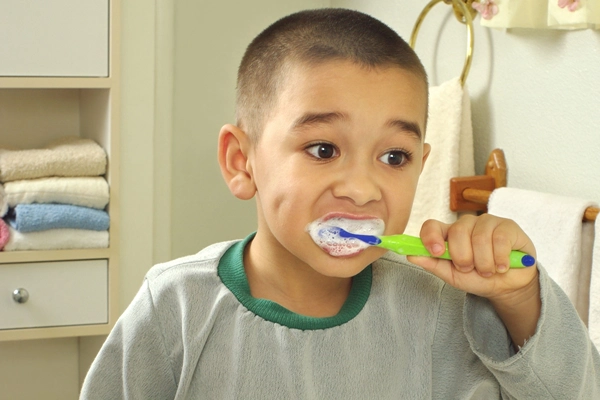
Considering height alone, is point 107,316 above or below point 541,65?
below

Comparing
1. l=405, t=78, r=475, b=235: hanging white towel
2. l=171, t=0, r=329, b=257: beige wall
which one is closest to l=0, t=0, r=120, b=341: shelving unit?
l=171, t=0, r=329, b=257: beige wall

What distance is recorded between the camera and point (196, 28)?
1.72 metres

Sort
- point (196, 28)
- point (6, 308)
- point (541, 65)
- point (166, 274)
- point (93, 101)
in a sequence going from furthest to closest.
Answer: point (196, 28), point (93, 101), point (6, 308), point (541, 65), point (166, 274)

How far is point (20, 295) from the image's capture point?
139 cm

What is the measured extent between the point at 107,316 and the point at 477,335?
2.91ft

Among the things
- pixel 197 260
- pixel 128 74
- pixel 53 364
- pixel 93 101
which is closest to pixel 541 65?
pixel 197 260

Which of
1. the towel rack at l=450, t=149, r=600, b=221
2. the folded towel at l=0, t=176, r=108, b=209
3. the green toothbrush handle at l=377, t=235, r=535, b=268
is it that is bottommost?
the folded towel at l=0, t=176, r=108, b=209

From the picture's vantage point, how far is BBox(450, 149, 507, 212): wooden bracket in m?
1.14

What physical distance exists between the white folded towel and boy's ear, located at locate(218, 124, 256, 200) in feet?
1.24

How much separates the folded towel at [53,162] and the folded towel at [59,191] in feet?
0.04

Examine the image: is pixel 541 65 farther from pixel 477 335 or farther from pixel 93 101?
pixel 93 101

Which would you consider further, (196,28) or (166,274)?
(196,28)

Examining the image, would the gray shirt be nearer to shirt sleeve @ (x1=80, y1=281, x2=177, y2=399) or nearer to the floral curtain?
shirt sleeve @ (x1=80, y1=281, x2=177, y2=399)

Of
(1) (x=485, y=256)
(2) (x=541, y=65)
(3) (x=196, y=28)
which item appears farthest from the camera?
(3) (x=196, y=28)
